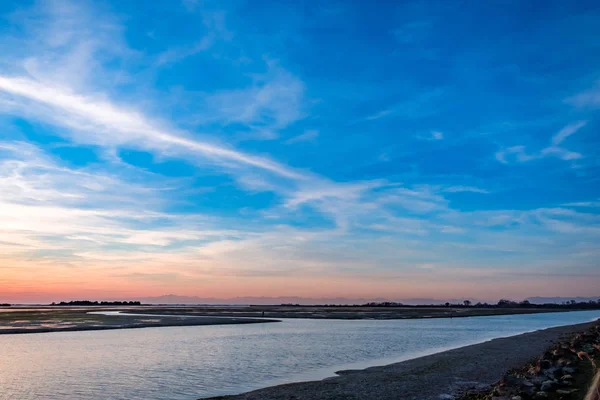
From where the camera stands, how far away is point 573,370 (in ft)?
71.6

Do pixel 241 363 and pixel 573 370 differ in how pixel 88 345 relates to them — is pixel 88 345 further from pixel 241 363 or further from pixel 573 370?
pixel 573 370

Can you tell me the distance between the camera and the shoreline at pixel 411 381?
19.0 meters

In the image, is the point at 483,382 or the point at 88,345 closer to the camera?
the point at 483,382

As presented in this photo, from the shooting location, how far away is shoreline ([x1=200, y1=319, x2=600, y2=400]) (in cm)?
1898

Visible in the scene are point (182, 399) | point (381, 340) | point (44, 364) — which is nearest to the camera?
point (182, 399)

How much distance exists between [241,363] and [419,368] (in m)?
10.8

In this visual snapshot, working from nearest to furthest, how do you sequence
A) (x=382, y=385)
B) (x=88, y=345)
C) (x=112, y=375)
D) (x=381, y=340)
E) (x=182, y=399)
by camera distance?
(x=182, y=399) < (x=382, y=385) < (x=112, y=375) < (x=88, y=345) < (x=381, y=340)

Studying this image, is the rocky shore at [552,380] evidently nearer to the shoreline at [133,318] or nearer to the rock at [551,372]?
the rock at [551,372]

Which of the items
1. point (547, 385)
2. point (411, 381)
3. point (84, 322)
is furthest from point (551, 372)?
point (84, 322)

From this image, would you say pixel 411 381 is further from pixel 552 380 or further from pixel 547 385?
pixel 547 385

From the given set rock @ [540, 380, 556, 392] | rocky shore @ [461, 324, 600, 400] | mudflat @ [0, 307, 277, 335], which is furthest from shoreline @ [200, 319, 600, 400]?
mudflat @ [0, 307, 277, 335]

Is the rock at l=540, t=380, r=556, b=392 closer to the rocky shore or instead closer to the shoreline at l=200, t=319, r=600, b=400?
the rocky shore

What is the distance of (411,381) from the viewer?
72.4ft

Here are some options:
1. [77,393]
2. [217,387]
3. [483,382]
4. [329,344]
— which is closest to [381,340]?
[329,344]
